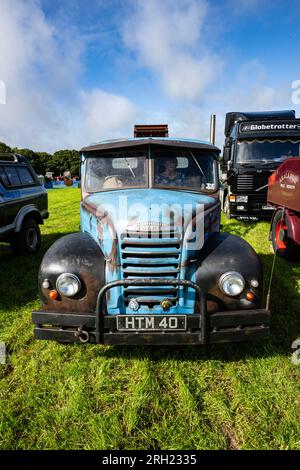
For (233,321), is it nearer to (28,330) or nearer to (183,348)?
(183,348)

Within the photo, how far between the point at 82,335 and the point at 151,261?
3.16 feet

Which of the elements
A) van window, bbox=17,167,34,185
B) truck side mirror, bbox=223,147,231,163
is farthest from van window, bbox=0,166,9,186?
truck side mirror, bbox=223,147,231,163

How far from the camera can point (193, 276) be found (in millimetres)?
2889

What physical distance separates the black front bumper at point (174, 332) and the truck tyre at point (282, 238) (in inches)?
142

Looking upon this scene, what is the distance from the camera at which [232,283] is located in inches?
109

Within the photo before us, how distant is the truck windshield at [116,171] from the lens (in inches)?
145

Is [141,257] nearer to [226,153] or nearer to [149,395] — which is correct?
[149,395]

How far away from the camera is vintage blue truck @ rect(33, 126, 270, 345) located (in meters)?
2.65

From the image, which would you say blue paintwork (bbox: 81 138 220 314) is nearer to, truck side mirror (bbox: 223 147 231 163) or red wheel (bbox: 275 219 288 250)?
red wheel (bbox: 275 219 288 250)

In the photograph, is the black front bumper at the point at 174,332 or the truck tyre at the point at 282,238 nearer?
the black front bumper at the point at 174,332

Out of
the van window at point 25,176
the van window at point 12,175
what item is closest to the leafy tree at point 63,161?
the van window at point 25,176

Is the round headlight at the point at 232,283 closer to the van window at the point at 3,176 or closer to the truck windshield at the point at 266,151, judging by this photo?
the van window at the point at 3,176

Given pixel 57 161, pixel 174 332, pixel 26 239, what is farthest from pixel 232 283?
pixel 57 161
